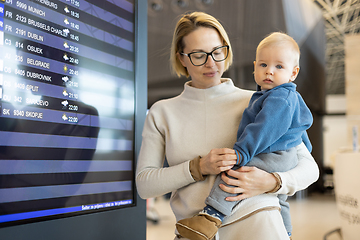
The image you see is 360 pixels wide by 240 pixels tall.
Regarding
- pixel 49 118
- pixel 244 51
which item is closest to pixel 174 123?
pixel 49 118

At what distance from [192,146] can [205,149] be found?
58mm

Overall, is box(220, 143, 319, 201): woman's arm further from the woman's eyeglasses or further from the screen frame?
the screen frame

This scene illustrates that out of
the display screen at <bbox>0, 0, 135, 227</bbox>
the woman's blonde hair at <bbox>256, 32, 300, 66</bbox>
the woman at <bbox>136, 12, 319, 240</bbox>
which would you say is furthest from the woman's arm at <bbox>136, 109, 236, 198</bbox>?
the woman's blonde hair at <bbox>256, 32, 300, 66</bbox>

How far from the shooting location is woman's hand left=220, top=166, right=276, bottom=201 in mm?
1163

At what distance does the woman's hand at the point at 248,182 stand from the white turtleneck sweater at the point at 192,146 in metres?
0.04

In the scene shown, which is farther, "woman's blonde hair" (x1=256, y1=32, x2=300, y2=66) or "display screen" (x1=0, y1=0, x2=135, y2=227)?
"woman's blonde hair" (x1=256, y1=32, x2=300, y2=66)

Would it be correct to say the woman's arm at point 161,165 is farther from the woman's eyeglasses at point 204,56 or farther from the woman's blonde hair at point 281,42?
the woman's blonde hair at point 281,42

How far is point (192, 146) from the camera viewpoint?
1356mm

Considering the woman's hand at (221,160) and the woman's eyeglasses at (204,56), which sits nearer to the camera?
the woman's hand at (221,160)

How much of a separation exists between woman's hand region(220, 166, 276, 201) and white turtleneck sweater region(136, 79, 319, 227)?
1.7 inches

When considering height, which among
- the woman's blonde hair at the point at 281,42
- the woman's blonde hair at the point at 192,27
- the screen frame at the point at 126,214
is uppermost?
the woman's blonde hair at the point at 192,27

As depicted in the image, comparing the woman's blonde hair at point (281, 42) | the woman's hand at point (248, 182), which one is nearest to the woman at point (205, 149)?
the woman's hand at point (248, 182)

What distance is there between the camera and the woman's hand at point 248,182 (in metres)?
1.16

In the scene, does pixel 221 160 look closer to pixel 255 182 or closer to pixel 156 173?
pixel 255 182
